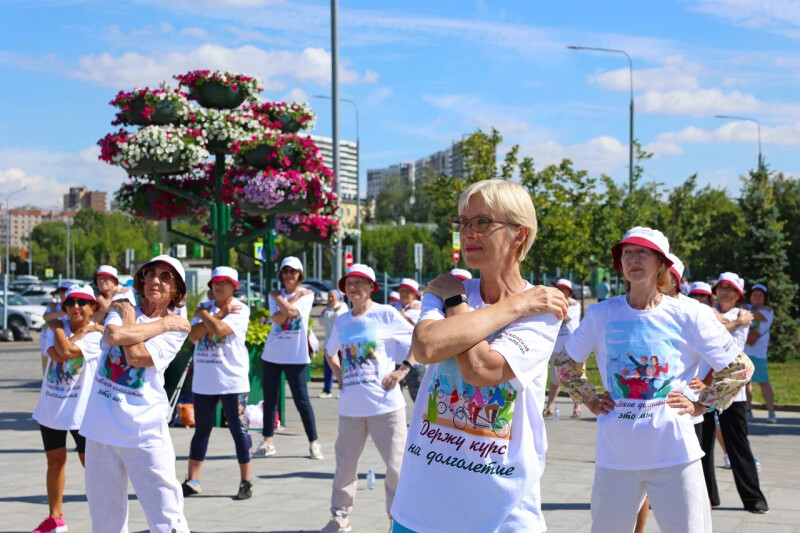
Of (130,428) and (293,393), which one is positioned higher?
(130,428)

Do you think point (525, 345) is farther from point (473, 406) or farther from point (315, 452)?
point (315, 452)

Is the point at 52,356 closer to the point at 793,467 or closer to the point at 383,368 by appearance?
the point at 383,368

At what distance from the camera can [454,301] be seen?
3.16 meters

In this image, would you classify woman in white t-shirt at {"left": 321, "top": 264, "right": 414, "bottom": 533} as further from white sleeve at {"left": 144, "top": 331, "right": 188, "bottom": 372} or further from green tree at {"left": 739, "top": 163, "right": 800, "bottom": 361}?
green tree at {"left": 739, "top": 163, "right": 800, "bottom": 361}

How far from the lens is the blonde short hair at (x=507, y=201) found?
3.20m

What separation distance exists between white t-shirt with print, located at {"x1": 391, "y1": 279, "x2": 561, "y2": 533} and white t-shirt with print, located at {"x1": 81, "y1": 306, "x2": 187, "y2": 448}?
8.18 feet

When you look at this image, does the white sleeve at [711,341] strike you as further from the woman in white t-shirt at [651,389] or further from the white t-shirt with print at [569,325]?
the white t-shirt with print at [569,325]

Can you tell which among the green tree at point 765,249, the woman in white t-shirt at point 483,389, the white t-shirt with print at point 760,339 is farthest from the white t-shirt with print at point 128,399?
the green tree at point 765,249

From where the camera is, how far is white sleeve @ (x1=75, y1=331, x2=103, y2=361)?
292 inches

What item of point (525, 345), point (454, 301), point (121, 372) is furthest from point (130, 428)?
point (525, 345)

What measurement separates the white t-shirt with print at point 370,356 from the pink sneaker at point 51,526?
6.98 feet

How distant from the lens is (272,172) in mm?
13570

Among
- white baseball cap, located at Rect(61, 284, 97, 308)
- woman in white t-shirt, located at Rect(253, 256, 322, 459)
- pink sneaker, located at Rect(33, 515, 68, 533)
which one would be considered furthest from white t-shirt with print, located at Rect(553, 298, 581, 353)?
pink sneaker, located at Rect(33, 515, 68, 533)

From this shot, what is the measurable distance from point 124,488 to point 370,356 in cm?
270
